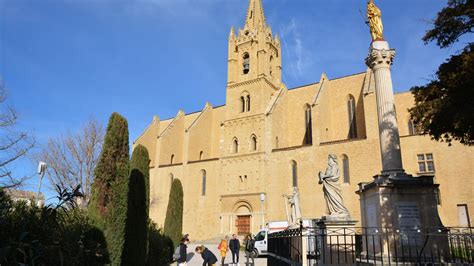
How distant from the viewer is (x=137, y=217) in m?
11.9

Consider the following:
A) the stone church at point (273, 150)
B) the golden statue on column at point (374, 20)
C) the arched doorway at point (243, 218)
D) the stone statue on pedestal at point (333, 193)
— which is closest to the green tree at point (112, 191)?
the stone statue on pedestal at point (333, 193)

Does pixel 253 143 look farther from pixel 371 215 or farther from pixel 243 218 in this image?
pixel 371 215

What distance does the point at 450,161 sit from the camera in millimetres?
24375

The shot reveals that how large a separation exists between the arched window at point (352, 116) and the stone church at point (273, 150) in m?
0.09

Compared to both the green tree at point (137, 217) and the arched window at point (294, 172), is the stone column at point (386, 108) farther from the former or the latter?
the arched window at point (294, 172)

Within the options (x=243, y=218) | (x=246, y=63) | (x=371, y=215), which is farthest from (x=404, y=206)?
(x=246, y=63)

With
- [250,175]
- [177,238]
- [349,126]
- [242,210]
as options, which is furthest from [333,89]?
[177,238]

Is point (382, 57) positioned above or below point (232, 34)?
below

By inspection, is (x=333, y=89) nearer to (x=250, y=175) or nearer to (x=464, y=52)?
(x=250, y=175)

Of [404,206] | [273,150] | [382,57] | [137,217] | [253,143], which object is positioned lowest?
[137,217]

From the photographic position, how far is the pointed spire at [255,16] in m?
37.3

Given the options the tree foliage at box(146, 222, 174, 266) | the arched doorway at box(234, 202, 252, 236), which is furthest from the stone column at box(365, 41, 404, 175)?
the arched doorway at box(234, 202, 252, 236)

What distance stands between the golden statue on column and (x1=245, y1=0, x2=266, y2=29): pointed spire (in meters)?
25.7

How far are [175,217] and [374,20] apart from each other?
13290 mm
